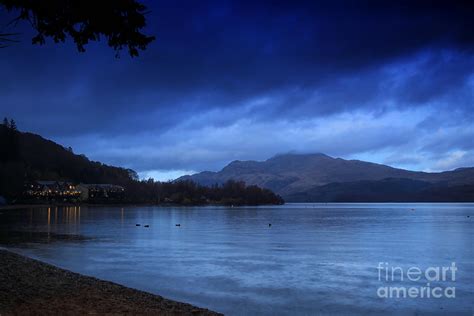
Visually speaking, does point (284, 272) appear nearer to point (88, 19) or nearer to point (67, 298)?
point (67, 298)

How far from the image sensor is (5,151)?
185 m

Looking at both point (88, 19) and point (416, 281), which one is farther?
point (416, 281)

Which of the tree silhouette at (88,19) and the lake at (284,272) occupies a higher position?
the tree silhouette at (88,19)

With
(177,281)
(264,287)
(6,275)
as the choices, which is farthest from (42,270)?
(264,287)

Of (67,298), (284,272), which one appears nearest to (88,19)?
(67,298)

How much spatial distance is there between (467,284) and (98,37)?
22952mm

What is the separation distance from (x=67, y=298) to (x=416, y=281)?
62.2 feet

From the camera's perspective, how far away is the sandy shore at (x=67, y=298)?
13.1m

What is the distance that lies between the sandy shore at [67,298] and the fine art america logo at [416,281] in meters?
10.8

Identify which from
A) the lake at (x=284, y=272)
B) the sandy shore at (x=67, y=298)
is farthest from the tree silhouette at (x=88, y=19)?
the lake at (x=284, y=272)

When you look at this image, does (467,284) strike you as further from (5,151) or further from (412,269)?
(5,151)

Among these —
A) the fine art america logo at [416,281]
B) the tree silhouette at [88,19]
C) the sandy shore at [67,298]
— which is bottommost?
the fine art america logo at [416,281]

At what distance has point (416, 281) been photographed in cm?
2586

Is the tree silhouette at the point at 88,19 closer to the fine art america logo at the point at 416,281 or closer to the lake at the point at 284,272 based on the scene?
the lake at the point at 284,272
